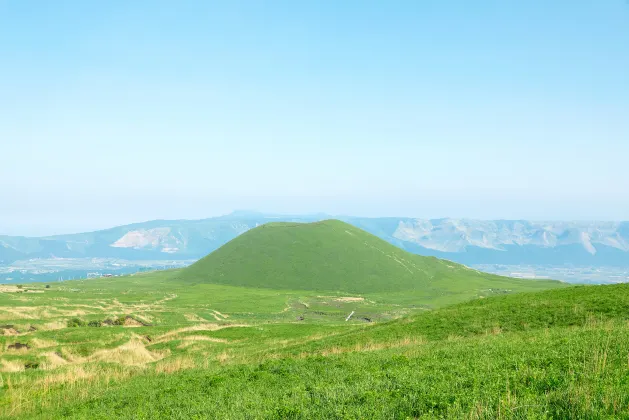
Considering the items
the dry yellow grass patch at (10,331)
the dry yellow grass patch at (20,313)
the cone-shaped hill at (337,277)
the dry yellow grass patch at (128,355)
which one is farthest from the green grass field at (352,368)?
the cone-shaped hill at (337,277)

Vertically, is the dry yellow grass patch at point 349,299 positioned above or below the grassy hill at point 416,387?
below

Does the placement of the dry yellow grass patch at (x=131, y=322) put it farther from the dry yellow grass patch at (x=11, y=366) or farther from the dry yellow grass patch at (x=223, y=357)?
the dry yellow grass patch at (x=223, y=357)

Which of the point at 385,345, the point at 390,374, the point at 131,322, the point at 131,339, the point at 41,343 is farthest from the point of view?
the point at 131,322

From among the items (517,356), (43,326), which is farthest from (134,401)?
(43,326)

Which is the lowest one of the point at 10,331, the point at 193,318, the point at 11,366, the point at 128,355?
the point at 193,318

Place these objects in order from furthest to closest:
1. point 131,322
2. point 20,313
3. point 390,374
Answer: point 20,313 → point 131,322 → point 390,374

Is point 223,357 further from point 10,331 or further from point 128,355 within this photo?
point 10,331

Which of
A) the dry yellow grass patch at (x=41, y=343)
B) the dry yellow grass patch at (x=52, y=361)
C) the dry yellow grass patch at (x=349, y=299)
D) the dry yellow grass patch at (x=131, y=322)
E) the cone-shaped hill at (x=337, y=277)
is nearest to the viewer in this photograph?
the dry yellow grass patch at (x=52, y=361)

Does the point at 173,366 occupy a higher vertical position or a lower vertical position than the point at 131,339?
higher

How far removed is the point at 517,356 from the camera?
17734 millimetres

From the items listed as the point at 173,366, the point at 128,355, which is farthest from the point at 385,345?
the point at 128,355

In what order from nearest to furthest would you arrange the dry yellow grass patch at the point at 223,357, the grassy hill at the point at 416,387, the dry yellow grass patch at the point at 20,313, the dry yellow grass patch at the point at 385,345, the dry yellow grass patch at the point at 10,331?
the grassy hill at the point at 416,387 < the dry yellow grass patch at the point at 385,345 < the dry yellow grass patch at the point at 223,357 < the dry yellow grass patch at the point at 10,331 < the dry yellow grass patch at the point at 20,313

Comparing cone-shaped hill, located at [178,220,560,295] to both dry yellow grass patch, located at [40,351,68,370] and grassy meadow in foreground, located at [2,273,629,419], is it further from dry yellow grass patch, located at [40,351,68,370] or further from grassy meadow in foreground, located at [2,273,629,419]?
dry yellow grass patch, located at [40,351,68,370]

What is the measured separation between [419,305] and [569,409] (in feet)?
420
